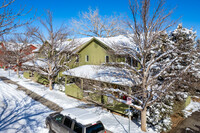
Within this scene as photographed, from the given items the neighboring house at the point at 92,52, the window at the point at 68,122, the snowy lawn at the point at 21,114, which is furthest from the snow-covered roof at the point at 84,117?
the neighboring house at the point at 92,52

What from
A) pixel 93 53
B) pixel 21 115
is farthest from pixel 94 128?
pixel 93 53

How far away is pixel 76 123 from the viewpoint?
6.28 meters

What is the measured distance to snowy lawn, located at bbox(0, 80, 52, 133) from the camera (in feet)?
27.6

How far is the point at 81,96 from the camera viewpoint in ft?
45.9

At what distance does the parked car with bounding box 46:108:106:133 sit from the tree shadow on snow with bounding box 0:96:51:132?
219 centimetres

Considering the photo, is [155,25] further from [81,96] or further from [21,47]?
[21,47]

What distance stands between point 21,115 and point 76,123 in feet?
21.4

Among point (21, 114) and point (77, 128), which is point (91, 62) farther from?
point (77, 128)

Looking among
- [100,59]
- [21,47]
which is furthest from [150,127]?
[21,47]

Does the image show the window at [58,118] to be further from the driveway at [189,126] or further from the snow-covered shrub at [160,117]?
the driveway at [189,126]

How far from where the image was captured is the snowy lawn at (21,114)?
27.6ft

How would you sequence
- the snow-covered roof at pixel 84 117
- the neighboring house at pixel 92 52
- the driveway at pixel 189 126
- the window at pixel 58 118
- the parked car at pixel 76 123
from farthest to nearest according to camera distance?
the neighboring house at pixel 92 52 < the driveway at pixel 189 126 < the window at pixel 58 118 < the snow-covered roof at pixel 84 117 < the parked car at pixel 76 123

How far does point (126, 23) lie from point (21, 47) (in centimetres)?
2623

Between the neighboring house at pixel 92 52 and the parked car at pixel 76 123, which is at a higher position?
the neighboring house at pixel 92 52
